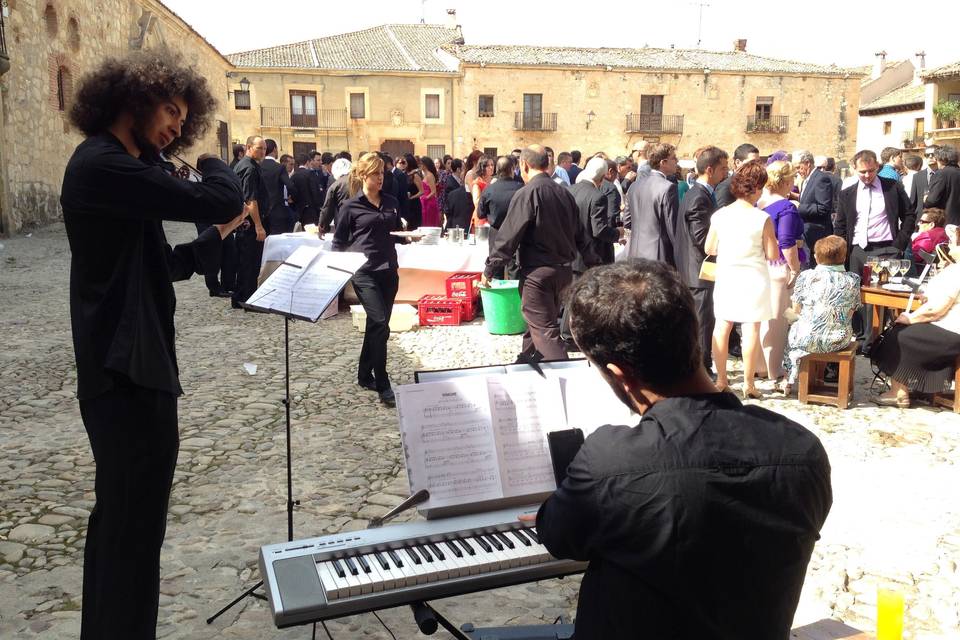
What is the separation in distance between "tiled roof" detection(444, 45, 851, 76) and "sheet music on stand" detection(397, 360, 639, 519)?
125ft

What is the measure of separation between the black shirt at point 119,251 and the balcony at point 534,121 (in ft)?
124

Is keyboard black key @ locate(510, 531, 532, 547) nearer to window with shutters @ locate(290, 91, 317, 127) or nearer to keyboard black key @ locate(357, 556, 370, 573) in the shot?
keyboard black key @ locate(357, 556, 370, 573)

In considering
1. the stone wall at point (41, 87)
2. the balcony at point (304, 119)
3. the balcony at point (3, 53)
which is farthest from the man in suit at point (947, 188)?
the balcony at point (304, 119)

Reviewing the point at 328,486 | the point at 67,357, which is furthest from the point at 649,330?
the point at 67,357

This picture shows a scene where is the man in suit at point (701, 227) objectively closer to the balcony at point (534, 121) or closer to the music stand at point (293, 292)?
the music stand at point (293, 292)

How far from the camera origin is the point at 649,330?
1606 mm

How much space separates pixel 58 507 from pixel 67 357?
342 centimetres

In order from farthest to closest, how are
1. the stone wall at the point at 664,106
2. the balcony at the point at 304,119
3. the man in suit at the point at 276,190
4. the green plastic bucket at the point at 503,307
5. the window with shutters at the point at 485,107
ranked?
the balcony at the point at 304,119 → the window with shutters at the point at 485,107 → the stone wall at the point at 664,106 → the man in suit at the point at 276,190 → the green plastic bucket at the point at 503,307

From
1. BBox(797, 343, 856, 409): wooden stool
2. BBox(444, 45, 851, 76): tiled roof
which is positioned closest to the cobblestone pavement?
BBox(797, 343, 856, 409): wooden stool

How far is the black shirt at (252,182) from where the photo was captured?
29.3 ft

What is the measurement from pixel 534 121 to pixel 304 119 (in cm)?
1114

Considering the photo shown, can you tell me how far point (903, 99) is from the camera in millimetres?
41188

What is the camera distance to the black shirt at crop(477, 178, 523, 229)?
7848 millimetres

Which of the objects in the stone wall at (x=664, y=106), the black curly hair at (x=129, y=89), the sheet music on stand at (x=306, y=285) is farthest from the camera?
the stone wall at (x=664, y=106)
